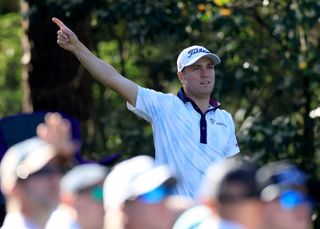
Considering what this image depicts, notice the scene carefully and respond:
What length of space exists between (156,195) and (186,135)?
346 cm

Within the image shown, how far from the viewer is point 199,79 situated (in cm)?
896

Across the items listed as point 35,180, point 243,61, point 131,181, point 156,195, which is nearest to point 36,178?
point 35,180

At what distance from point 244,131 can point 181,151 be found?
4404 millimetres

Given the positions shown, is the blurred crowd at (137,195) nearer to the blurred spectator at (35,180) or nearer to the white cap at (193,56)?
the blurred spectator at (35,180)

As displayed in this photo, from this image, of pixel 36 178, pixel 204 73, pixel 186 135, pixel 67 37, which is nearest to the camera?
pixel 36 178

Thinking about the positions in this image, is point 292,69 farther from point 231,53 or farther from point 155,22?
point 155,22

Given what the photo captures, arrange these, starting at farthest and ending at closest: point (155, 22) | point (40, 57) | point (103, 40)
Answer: point (103, 40)
point (40, 57)
point (155, 22)

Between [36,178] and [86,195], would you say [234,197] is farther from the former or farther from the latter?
[36,178]

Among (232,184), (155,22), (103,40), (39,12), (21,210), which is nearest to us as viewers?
(232,184)

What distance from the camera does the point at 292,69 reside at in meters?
13.2

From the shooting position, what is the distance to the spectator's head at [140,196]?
5305 mm

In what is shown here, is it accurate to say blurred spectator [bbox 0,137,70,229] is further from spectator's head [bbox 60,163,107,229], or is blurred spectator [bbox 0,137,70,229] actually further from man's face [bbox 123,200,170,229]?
man's face [bbox 123,200,170,229]

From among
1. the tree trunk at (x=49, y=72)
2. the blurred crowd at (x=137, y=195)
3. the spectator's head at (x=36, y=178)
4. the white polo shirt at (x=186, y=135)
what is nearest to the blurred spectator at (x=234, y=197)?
the blurred crowd at (x=137, y=195)

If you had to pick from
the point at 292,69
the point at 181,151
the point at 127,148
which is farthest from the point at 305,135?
the point at 181,151
